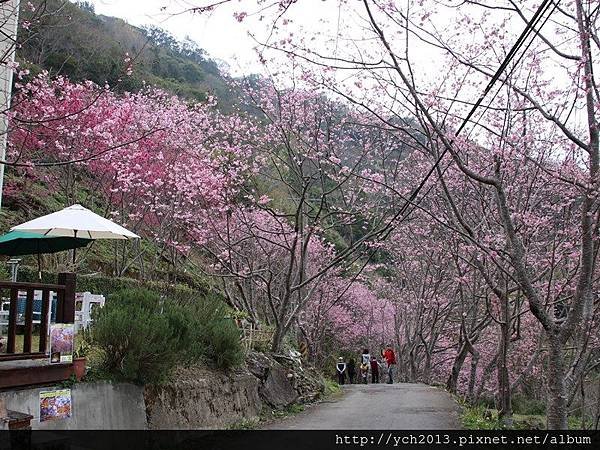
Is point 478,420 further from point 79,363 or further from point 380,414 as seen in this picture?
point 79,363

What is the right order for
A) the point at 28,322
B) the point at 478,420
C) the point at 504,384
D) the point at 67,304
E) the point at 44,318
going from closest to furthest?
the point at 28,322
the point at 44,318
the point at 67,304
the point at 478,420
the point at 504,384

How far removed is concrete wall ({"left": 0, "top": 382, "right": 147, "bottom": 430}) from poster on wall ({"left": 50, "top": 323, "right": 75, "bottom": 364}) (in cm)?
31

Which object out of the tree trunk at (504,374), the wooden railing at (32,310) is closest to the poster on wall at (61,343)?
the wooden railing at (32,310)

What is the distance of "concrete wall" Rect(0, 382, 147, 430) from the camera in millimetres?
5230

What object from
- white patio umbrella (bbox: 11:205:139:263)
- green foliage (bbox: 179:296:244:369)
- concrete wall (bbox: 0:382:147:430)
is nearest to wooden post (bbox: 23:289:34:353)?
concrete wall (bbox: 0:382:147:430)

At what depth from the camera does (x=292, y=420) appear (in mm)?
9484

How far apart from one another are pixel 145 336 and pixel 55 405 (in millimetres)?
1315

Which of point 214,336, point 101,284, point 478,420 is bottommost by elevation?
point 478,420

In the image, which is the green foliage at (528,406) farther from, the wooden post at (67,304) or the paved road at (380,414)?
the wooden post at (67,304)

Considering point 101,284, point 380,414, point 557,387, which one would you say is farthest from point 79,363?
point 101,284

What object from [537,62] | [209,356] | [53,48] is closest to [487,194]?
[537,62]

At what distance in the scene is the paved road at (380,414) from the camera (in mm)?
8711

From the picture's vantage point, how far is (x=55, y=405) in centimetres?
540

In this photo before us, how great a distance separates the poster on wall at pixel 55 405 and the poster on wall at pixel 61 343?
345 mm
